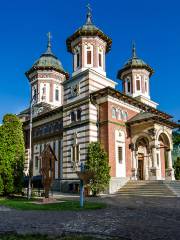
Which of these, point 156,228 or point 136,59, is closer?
point 156,228

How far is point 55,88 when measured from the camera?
39.7m

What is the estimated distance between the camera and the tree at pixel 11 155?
2123cm

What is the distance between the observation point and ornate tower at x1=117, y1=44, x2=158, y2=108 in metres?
36.0

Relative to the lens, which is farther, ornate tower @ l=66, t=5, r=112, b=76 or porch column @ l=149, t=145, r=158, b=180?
ornate tower @ l=66, t=5, r=112, b=76

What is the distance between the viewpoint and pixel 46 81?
39438 mm

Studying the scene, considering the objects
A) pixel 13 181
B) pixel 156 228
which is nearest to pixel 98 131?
pixel 13 181

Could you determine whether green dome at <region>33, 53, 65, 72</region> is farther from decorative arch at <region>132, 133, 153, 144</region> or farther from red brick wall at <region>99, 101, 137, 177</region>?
decorative arch at <region>132, 133, 153, 144</region>

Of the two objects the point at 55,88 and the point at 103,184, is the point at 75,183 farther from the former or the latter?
the point at 55,88

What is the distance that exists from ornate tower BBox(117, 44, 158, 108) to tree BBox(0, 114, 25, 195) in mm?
17459

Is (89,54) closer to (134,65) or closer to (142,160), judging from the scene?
(134,65)

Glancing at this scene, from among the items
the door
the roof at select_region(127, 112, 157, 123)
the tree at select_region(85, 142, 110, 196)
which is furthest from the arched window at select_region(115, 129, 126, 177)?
the door

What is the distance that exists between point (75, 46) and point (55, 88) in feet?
32.5

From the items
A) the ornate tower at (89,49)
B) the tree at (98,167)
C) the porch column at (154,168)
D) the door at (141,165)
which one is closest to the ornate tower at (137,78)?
the ornate tower at (89,49)

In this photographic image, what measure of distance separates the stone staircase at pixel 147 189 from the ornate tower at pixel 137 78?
12891 millimetres
